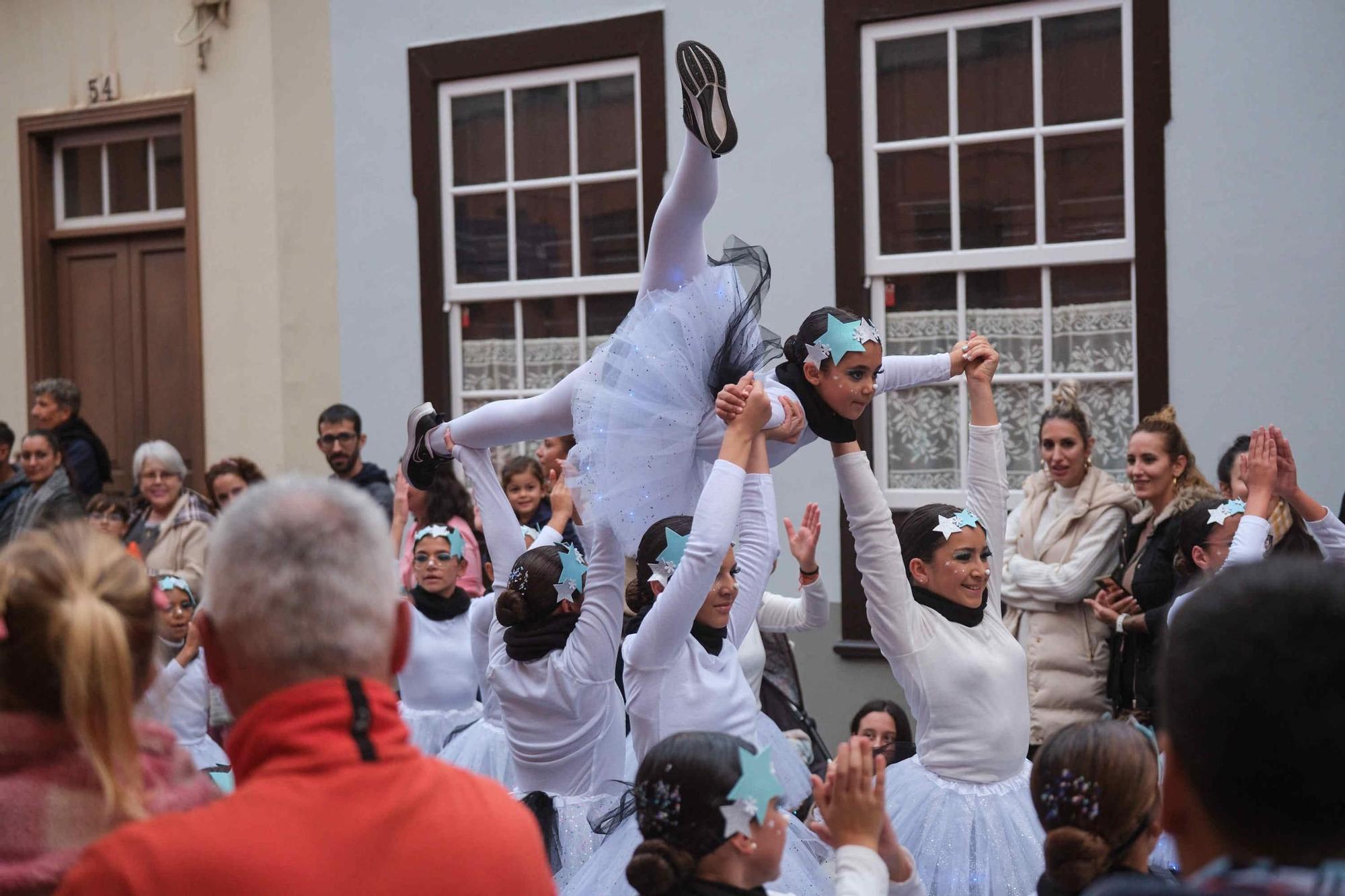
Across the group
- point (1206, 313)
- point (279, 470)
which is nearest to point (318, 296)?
point (279, 470)

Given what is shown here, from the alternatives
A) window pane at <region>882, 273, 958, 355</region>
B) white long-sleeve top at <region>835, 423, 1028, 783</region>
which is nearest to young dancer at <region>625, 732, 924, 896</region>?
white long-sleeve top at <region>835, 423, 1028, 783</region>

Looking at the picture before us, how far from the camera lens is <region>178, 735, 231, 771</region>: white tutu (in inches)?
185

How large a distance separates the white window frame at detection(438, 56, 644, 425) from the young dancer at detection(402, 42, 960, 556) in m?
3.63

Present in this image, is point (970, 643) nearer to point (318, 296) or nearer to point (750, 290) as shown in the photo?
point (750, 290)

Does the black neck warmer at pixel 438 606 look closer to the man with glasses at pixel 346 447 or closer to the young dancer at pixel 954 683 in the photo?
the man with glasses at pixel 346 447

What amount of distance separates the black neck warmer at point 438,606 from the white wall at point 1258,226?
9.88 ft

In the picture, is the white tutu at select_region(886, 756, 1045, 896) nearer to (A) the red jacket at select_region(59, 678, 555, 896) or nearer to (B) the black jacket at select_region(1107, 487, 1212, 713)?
(B) the black jacket at select_region(1107, 487, 1212, 713)

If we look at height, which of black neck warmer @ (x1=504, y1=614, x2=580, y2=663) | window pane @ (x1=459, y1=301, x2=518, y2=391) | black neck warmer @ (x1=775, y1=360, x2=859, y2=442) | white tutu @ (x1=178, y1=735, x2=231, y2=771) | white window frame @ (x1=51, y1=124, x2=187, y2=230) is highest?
white window frame @ (x1=51, y1=124, x2=187, y2=230)

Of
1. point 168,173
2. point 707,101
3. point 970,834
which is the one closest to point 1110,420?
point 970,834

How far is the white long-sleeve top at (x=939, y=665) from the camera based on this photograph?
3301 millimetres

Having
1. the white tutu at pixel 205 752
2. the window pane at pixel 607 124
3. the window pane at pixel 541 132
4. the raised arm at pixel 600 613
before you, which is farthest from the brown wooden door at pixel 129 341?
the raised arm at pixel 600 613

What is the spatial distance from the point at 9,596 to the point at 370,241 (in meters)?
6.24

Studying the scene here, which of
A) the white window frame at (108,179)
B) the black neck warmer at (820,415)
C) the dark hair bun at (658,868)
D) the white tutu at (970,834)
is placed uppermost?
the white window frame at (108,179)

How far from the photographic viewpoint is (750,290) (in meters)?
3.37
